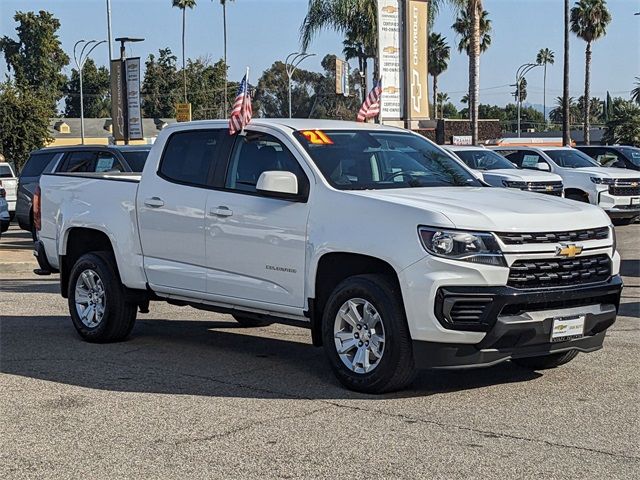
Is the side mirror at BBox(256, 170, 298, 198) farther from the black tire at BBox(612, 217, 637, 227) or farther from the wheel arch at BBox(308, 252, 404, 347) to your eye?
the black tire at BBox(612, 217, 637, 227)

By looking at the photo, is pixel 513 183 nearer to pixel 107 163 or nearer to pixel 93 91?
pixel 107 163

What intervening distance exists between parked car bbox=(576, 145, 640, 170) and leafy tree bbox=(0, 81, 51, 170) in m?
38.1

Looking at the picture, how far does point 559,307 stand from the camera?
6.78 meters

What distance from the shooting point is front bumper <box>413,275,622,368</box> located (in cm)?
648

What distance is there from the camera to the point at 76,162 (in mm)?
18828

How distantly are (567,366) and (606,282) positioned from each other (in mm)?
1106

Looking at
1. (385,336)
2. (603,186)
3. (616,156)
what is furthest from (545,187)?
(385,336)

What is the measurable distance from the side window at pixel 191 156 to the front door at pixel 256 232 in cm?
27

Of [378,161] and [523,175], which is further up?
[378,161]

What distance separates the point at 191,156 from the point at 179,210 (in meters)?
0.52

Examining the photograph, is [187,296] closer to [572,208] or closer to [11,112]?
[572,208]

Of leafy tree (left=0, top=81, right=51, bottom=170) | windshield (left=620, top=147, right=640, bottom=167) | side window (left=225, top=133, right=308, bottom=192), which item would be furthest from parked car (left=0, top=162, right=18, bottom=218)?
leafy tree (left=0, top=81, right=51, bottom=170)

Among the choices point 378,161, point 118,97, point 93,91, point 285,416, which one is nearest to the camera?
point 285,416

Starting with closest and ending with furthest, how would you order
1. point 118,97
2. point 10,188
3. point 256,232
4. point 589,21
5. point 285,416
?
1. point 285,416
2. point 256,232
3. point 10,188
4. point 118,97
5. point 589,21
